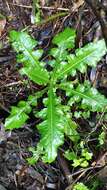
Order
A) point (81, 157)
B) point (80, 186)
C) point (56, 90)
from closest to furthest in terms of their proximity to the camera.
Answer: point (80, 186) < point (81, 157) < point (56, 90)

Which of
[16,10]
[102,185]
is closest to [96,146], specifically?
[102,185]

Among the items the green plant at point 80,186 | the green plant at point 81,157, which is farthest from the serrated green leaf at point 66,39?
the green plant at point 80,186

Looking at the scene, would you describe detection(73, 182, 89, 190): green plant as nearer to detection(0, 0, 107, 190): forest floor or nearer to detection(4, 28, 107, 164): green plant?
detection(0, 0, 107, 190): forest floor

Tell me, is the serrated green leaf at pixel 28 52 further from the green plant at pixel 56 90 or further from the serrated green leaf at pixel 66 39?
the serrated green leaf at pixel 66 39

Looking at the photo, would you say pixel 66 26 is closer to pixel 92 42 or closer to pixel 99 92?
pixel 92 42

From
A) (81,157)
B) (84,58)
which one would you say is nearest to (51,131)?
(81,157)

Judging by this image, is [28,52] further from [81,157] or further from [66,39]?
[81,157]
